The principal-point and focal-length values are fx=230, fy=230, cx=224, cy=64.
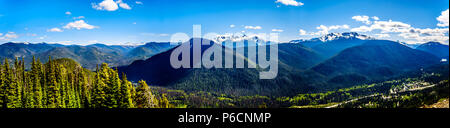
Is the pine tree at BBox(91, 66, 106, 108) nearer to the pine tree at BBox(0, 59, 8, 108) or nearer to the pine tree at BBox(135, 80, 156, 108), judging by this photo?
the pine tree at BBox(135, 80, 156, 108)

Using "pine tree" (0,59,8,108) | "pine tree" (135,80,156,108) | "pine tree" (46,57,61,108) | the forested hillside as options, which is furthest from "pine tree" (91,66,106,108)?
"pine tree" (0,59,8,108)

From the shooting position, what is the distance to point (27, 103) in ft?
174

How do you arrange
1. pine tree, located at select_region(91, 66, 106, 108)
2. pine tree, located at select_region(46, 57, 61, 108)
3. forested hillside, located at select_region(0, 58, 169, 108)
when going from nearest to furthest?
forested hillside, located at select_region(0, 58, 169, 108), pine tree, located at select_region(91, 66, 106, 108), pine tree, located at select_region(46, 57, 61, 108)

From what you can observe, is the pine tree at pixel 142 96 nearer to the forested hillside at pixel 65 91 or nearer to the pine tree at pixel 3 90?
the forested hillside at pixel 65 91

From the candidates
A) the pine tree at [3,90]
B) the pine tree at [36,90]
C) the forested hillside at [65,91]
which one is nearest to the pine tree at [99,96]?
the forested hillside at [65,91]

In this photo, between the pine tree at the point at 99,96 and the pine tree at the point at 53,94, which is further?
the pine tree at the point at 53,94

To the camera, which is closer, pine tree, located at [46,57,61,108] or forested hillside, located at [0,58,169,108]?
forested hillside, located at [0,58,169,108]

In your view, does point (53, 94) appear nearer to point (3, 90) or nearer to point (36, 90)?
point (36, 90)

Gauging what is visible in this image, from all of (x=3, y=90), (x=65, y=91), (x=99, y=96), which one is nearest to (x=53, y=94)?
(x=65, y=91)

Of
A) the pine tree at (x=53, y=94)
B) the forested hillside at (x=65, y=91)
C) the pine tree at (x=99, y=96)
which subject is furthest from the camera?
the pine tree at (x=53, y=94)
